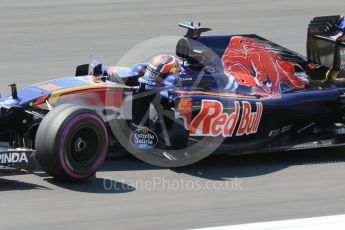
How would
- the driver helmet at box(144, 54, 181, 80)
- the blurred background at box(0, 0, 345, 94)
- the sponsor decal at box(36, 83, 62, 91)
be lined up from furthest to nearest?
the blurred background at box(0, 0, 345, 94), the driver helmet at box(144, 54, 181, 80), the sponsor decal at box(36, 83, 62, 91)

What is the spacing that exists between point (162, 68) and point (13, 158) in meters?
1.96

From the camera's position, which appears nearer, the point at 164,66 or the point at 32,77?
the point at 164,66

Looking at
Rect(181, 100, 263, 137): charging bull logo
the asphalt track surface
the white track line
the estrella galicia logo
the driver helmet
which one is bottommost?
the asphalt track surface

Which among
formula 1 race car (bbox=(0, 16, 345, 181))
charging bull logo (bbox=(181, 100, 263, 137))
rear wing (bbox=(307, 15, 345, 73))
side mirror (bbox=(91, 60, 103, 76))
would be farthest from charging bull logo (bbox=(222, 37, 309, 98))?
side mirror (bbox=(91, 60, 103, 76))

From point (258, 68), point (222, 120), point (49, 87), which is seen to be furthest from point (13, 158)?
point (258, 68)

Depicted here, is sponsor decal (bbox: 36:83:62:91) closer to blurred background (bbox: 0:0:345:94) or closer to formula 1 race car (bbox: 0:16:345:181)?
formula 1 race car (bbox: 0:16:345:181)

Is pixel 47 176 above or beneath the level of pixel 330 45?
beneath

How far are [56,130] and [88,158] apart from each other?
18.8 inches

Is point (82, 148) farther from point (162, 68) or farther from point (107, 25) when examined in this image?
point (107, 25)

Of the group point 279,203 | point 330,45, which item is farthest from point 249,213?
point 330,45

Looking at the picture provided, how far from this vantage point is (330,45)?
952 cm

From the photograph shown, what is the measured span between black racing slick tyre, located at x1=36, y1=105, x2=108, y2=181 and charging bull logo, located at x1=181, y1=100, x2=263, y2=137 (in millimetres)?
1124

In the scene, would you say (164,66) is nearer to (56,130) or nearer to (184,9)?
(56,130)

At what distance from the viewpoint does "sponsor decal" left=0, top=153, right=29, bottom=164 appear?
732 cm
